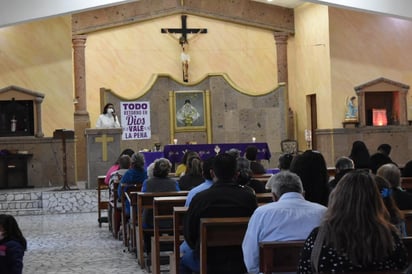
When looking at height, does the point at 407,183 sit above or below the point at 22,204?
above

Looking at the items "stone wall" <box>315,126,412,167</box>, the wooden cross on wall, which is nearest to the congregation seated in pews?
"stone wall" <box>315,126,412,167</box>

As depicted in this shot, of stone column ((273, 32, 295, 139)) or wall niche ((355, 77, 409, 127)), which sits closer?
wall niche ((355, 77, 409, 127))

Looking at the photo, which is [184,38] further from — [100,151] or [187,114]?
[100,151]

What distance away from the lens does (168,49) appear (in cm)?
2139

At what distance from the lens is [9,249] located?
17.1 feet

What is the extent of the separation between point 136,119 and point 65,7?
16.9 ft

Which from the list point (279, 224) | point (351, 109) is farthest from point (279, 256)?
point (351, 109)

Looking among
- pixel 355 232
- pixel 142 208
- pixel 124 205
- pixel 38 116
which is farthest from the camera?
pixel 38 116

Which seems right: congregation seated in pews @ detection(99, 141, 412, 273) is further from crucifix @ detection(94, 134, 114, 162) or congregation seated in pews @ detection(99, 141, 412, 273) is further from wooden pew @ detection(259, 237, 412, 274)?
crucifix @ detection(94, 134, 114, 162)

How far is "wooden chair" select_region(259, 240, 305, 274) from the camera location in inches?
177

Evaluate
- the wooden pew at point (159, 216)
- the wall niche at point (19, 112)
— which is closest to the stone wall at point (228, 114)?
the wall niche at point (19, 112)

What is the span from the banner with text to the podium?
242cm

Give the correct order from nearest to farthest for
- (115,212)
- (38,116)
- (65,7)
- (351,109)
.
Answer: (115,212)
(65,7)
(38,116)
(351,109)

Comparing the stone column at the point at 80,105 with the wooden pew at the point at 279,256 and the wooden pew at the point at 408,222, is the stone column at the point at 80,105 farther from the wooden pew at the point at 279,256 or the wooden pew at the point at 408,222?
the wooden pew at the point at 279,256
